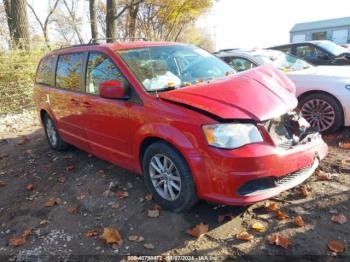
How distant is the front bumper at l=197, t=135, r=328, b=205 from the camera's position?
133 inches

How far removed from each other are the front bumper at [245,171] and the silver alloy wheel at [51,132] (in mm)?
3779

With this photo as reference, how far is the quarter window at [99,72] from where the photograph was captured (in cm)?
452

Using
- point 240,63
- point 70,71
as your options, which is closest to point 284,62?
point 240,63

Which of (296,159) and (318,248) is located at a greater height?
(296,159)

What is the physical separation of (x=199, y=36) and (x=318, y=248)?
4922 cm

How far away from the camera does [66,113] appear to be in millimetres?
5738

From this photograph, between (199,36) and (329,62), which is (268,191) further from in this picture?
(199,36)

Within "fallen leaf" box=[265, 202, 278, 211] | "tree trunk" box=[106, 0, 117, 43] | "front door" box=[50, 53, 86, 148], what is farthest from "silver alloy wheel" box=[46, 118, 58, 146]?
"tree trunk" box=[106, 0, 117, 43]

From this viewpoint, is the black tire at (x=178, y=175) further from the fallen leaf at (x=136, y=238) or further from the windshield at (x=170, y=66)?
the windshield at (x=170, y=66)

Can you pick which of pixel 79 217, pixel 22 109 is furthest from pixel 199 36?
pixel 79 217

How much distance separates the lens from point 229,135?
344 centimetres

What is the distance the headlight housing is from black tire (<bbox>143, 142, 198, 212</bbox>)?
0.43 m

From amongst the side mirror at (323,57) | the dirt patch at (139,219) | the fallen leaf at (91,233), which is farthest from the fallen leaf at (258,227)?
the side mirror at (323,57)

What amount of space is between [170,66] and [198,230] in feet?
6.75
